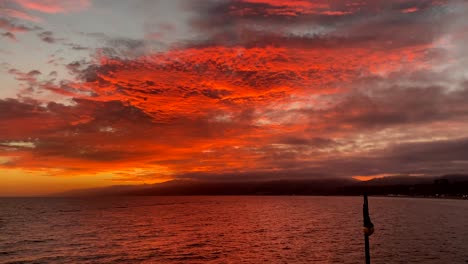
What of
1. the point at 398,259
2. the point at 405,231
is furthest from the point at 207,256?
→ the point at 405,231

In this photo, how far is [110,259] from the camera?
5366 cm

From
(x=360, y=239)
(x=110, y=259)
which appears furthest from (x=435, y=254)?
(x=110, y=259)

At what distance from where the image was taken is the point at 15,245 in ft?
232

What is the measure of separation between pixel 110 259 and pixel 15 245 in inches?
1200

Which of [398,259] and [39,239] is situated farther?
[39,239]

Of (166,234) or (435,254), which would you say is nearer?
(435,254)

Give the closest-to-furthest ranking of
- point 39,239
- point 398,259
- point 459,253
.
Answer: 1. point 398,259
2. point 459,253
3. point 39,239

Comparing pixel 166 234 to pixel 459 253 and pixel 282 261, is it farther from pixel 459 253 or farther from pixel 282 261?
pixel 459 253

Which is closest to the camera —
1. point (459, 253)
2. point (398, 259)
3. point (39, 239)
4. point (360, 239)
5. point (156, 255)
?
point (398, 259)

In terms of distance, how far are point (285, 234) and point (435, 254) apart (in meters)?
33.5

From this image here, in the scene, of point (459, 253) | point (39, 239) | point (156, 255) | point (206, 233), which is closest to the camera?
point (459, 253)

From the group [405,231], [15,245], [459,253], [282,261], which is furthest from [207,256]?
[405,231]

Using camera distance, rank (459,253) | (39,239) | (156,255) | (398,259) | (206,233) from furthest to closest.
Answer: (206,233) → (39,239) → (156,255) → (459,253) → (398,259)

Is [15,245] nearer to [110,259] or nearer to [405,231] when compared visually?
[110,259]
